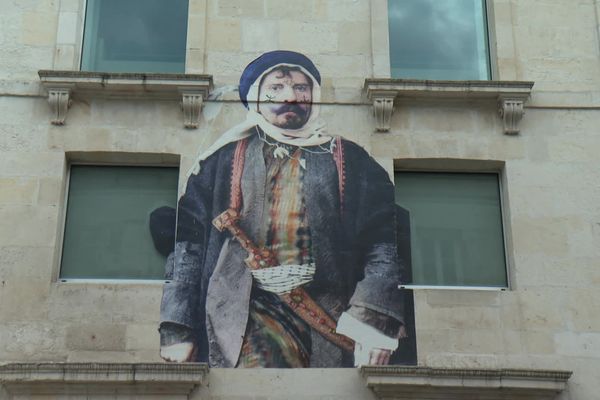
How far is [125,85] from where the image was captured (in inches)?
585

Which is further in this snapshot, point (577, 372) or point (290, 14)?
point (290, 14)

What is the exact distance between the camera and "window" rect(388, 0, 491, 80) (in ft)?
52.0

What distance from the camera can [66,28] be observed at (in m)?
15.5

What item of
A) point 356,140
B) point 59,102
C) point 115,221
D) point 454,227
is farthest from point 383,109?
point 59,102

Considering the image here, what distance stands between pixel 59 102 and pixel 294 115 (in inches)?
144

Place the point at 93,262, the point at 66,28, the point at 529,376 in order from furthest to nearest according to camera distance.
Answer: the point at 66,28 < the point at 93,262 < the point at 529,376

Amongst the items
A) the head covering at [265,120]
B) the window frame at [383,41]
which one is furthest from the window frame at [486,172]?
the window frame at [383,41]

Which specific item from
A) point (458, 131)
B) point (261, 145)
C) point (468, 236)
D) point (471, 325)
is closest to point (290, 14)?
point (261, 145)

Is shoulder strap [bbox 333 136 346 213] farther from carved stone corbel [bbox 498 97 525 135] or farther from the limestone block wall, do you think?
carved stone corbel [bbox 498 97 525 135]

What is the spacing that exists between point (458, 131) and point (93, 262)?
6001 millimetres

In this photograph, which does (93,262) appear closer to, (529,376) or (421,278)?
(421,278)

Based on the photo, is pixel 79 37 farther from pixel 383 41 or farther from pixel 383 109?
pixel 383 109

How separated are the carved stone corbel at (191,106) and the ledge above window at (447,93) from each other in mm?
2639

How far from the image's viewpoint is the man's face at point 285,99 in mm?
15086
